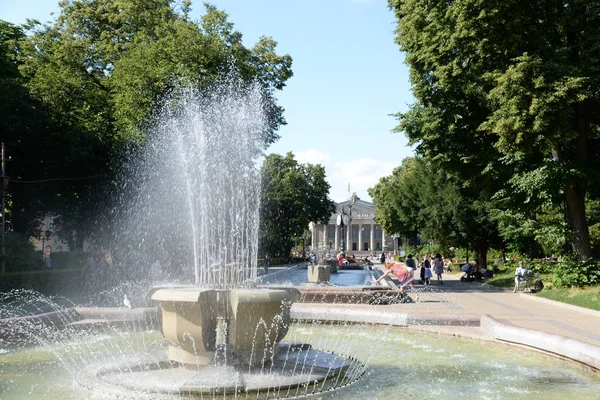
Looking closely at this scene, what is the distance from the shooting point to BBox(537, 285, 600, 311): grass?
55.2ft

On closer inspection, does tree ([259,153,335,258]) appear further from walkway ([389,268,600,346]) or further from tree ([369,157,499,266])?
walkway ([389,268,600,346])

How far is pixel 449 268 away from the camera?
Result: 44344mm

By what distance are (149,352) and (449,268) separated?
38.1m

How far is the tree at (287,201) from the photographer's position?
6028cm

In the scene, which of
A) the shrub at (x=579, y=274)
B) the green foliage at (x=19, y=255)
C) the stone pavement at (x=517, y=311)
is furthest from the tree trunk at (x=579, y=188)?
the green foliage at (x=19, y=255)

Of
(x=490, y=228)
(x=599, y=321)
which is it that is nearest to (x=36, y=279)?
(x=599, y=321)

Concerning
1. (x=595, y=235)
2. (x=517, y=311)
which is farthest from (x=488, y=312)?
(x=595, y=235)

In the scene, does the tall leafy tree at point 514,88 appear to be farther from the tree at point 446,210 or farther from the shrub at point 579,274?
the tree at point 446,210

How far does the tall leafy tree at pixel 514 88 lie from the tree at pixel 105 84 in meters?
10.1

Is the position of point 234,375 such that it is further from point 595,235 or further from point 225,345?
point 595,235

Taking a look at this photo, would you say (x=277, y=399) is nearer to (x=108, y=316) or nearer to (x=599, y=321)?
(x=108, y=316)

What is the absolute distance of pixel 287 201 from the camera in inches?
2457

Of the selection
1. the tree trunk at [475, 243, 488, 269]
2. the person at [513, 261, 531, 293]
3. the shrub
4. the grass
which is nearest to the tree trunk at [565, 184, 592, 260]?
the shrub

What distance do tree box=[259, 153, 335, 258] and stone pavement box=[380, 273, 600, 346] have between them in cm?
3726
